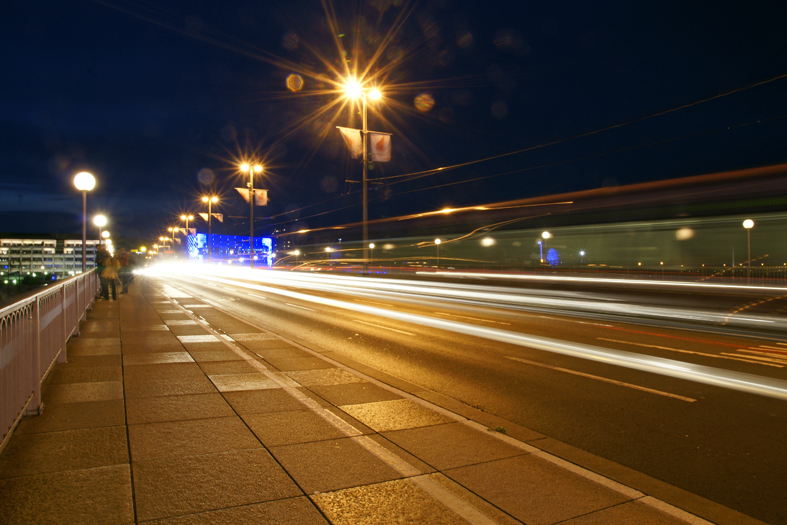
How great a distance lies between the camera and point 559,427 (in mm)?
5230

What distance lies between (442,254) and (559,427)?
1554 centimetres

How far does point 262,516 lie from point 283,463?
2.75ft

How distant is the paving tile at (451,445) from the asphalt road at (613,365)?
832 mm

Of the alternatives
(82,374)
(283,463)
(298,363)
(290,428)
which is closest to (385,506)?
(283,463)

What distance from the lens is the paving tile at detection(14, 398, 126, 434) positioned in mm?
4752

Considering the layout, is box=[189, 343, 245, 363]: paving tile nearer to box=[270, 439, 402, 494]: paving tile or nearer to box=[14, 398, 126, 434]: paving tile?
box=[14, 398, 126, 434]: paving tile

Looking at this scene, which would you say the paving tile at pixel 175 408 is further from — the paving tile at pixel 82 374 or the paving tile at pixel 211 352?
the paving tile at pixel 211 352

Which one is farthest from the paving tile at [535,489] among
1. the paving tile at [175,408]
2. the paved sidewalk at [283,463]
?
the paving tile at [175,408]

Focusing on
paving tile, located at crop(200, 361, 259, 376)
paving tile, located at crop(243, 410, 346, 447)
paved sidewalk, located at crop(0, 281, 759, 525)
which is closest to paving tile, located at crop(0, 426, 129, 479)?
paved sidewalk, located at crop(0, 281, 759, 525)

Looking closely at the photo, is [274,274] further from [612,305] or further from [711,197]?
[711,197]

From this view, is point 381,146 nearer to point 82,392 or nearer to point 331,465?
point 82,392

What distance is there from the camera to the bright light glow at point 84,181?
14.9 meters

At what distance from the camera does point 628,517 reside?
3236mm

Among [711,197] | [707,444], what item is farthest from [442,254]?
[707,444]
